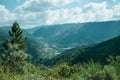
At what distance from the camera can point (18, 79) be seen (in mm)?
8086

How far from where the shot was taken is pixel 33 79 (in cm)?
813

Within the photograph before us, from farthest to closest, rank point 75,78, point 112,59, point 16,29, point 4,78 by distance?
1. point 16,29
2. point 4,78
3. point 112,59
4. point 75,78

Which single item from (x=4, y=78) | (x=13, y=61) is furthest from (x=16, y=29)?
(x=4, y=78)

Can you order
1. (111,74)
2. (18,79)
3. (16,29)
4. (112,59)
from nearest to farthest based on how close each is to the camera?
(111,74), (112,59), (18,79), (16,29)

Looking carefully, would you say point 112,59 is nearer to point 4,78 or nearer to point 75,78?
point 75,78

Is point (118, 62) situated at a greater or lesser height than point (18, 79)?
greater

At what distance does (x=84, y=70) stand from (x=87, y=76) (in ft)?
0.52

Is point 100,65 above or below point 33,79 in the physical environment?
above

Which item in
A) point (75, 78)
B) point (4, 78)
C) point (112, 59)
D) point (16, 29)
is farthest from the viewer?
point (16, 29)

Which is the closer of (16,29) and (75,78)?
(75,78)

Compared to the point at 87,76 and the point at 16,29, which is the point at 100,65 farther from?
the point at 16,29

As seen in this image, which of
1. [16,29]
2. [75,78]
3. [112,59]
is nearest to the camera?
[75,78]

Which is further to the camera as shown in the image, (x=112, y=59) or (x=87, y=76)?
(x=112, y=59)

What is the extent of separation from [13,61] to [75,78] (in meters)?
9.20
